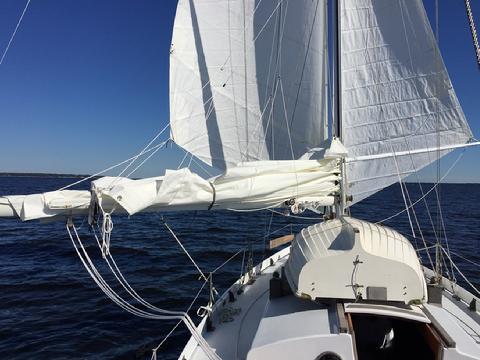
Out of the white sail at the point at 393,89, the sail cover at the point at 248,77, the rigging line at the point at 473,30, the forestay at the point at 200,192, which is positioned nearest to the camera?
the forestay at the point at 200,192

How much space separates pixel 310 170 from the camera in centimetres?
605

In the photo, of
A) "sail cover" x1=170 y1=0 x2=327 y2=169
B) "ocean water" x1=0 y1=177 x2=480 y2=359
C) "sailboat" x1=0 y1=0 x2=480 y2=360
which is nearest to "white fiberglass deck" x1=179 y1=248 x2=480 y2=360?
"sailboat" x1=0 y1=0 x2=480 y2=360

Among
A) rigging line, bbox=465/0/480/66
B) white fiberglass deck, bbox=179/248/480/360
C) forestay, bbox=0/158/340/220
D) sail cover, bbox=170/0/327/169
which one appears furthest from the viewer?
sail cover, bbox=170/0/327/169

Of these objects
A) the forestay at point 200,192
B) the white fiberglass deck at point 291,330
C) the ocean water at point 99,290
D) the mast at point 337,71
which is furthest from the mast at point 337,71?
the white fiberglass deck at point 291,330

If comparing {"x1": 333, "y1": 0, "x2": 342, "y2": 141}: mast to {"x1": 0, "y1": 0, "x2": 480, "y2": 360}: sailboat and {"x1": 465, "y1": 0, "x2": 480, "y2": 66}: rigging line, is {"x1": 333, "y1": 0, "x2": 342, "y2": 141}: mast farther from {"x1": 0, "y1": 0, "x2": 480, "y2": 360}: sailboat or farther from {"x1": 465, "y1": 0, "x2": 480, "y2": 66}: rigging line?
{"x1": 465, "y1": 0, "x2": 480, "y2": 66}: rigging line

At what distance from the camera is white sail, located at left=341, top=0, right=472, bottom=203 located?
8070mm

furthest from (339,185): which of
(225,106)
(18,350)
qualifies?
(18,350)

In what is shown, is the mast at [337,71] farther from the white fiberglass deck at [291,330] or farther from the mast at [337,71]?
the white fiberglass deck at [291,330]

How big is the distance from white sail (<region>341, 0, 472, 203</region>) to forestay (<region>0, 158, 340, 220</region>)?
8.66 ft

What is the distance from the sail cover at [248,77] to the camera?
9.30 meters

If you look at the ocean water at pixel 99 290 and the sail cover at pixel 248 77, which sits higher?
the sail cover at pixel 248 77

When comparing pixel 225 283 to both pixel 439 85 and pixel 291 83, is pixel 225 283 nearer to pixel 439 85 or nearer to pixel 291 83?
pixel 291 83

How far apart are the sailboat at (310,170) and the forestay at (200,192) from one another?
19 mm

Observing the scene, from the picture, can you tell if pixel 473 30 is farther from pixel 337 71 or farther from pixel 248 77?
pixel 248 77
